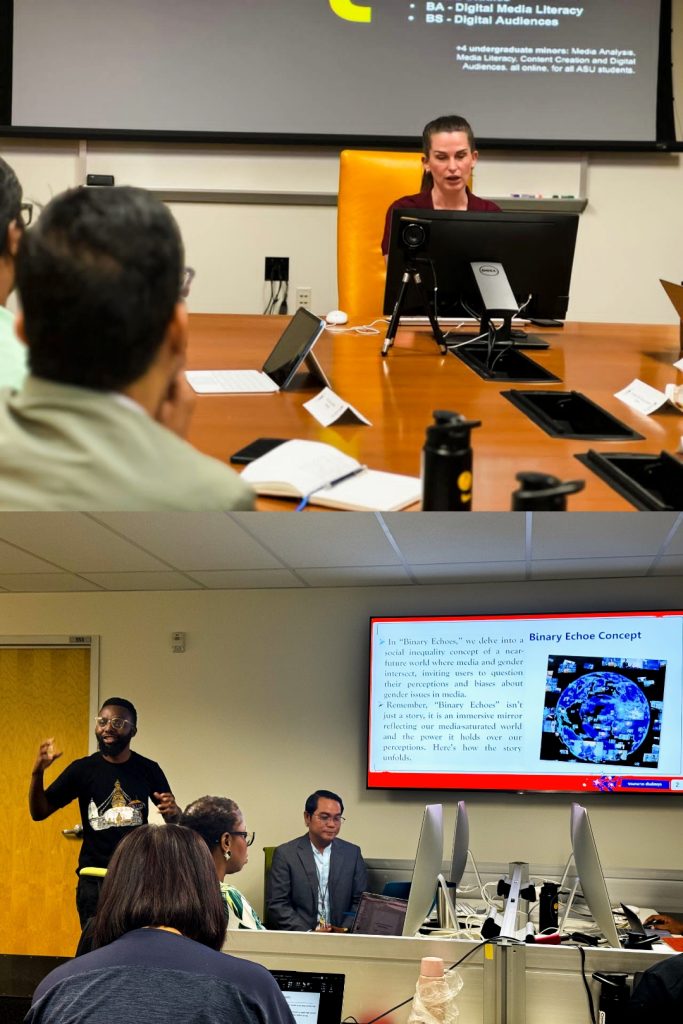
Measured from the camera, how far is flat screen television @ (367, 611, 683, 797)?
15.4 feet

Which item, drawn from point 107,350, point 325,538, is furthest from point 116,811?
point 107,350

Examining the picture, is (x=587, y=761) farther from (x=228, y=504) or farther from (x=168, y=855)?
(x=228, y=504)

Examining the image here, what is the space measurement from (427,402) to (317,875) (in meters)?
3.17

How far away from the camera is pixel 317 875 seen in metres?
4.44

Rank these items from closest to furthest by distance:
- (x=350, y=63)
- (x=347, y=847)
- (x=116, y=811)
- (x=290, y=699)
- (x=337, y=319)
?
(x=337, y=319)
(x=116, y=811)
(x=347, y=847)
(x=350, y=63)
(x=290, y=699)

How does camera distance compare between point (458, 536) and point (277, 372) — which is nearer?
point (277, 372)

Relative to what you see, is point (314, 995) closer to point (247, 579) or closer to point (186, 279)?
point (186, 279)

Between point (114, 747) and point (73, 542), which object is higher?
point (73, 542)

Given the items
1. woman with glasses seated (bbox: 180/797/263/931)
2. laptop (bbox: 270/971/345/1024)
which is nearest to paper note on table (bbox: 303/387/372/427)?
laptop (bbox: 270/971/345/1024)

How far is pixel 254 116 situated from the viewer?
15.6 ft

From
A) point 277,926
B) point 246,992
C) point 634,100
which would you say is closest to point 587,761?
point 277,926

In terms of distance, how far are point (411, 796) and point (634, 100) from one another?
11.6ft

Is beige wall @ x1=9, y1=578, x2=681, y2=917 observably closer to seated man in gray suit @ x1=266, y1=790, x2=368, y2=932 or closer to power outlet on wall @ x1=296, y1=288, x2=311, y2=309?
seated man in gray suit @ x1=266, y1=790, x2=368, y2=932

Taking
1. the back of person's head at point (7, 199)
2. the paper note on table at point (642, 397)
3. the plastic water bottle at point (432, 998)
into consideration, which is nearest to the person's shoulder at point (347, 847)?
the plastic water bottle at point (432, 998)
